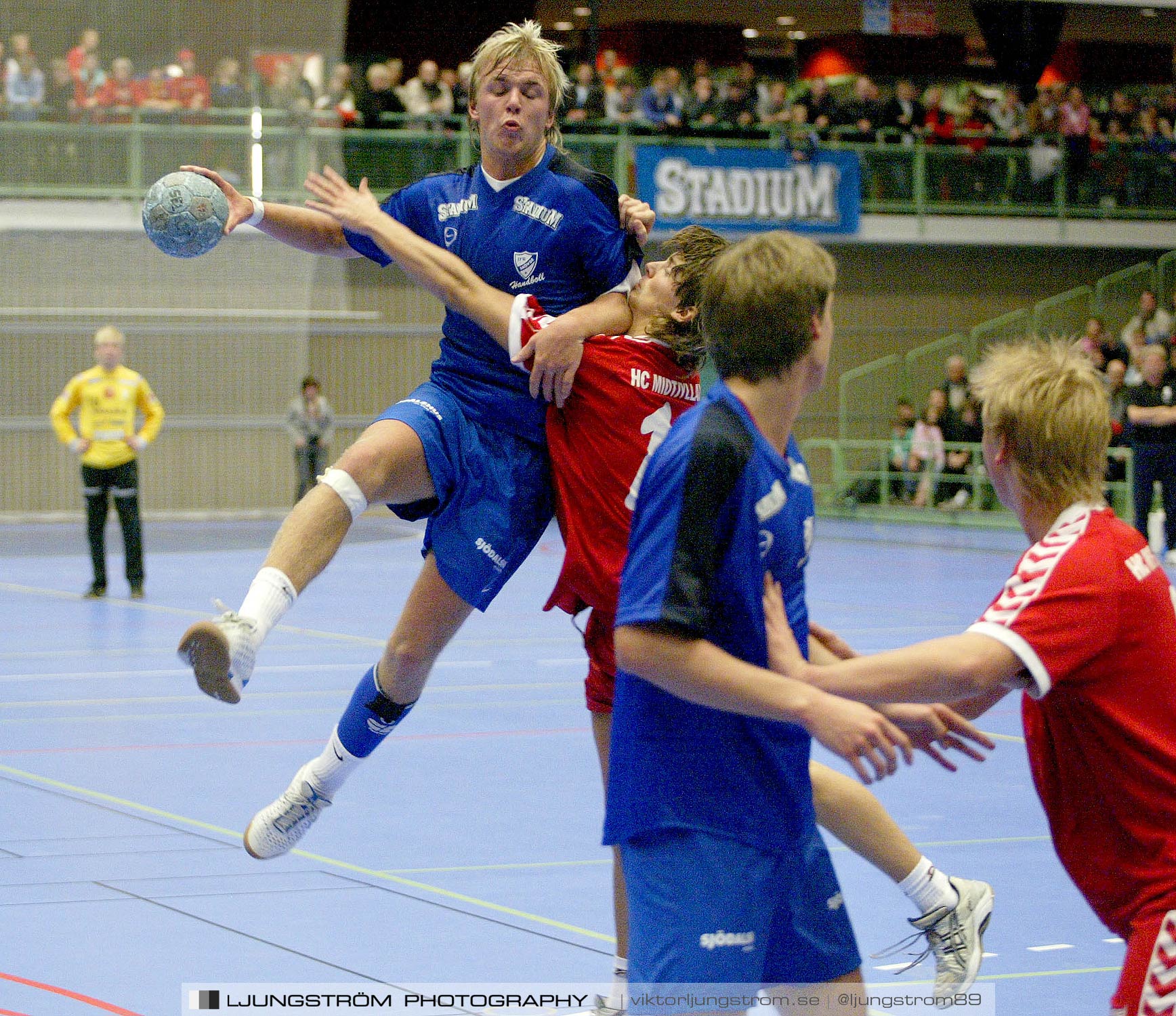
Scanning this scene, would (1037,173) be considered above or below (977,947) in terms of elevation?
above

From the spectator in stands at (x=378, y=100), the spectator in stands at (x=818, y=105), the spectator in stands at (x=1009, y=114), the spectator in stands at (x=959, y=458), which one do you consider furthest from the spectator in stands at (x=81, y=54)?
the spectator in stands at (x=1009, y=114)

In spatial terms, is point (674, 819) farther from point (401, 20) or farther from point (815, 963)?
point (401, 20)

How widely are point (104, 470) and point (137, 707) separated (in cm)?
516

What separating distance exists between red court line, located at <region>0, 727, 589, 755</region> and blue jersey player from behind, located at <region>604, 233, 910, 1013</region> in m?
5.21

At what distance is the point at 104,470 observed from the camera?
44.3 feet

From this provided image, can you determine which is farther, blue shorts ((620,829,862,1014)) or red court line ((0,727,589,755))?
red court line ((0,727,589,755))

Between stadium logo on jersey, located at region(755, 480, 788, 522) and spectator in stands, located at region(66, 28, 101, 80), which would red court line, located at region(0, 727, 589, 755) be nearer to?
stadium logo on jersey, located at region(755, 480, 788, 522)

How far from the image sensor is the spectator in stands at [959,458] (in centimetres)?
2192

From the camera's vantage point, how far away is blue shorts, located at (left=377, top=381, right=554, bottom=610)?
4562 millimetres

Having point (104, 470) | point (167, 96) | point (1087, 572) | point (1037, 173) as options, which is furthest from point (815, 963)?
point (1037, 173)

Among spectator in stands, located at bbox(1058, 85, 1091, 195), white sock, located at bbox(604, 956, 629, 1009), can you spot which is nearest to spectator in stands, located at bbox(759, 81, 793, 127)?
spectator in stands, located at bbox(1058, 85, 1091, 195)

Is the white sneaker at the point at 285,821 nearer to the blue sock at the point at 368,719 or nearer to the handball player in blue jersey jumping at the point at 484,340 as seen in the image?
the handball player in blue jersey jumping at the point at 484,340

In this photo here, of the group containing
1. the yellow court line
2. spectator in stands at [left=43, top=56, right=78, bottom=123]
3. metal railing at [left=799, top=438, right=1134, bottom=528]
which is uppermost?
spectator in stands at [left=43, top=56, right=78, bottom=123]

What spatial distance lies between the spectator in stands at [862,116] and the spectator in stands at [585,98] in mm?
3840
